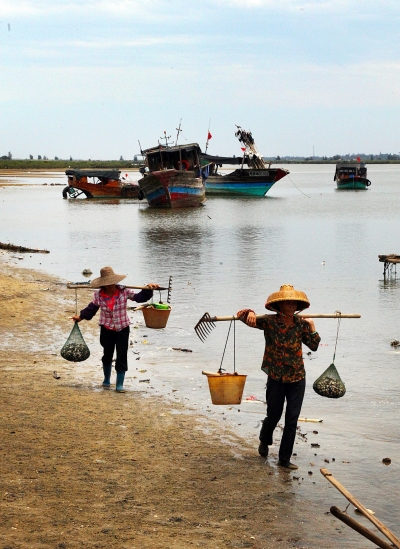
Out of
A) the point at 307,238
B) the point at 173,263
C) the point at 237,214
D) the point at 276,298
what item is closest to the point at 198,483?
the point at 276,298

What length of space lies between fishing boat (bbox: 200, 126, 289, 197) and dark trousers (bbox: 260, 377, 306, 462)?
155ft

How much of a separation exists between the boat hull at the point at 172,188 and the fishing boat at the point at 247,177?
8915mm

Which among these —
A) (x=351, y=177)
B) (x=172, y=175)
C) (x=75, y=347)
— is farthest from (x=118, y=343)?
(x=351, y=177)

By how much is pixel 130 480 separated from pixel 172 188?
3732 cm

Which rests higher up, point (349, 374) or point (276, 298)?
point (276, 298)

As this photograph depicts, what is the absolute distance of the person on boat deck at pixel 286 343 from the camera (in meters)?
5.95

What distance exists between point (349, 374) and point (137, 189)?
4709 cm

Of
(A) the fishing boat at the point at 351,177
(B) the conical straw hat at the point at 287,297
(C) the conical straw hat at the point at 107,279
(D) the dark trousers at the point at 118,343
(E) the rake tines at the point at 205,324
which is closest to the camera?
(B) the conical straw hat at the point at 287,297

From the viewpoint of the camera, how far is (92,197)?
58.1 m

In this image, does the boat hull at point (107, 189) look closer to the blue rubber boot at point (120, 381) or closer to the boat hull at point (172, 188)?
the boat hull at point (172, 188)

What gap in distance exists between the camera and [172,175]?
41594 millimetres

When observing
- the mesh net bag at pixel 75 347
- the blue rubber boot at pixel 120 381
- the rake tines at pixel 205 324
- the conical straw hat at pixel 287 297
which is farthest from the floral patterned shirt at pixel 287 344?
the mesh net bag at pixel 75 347

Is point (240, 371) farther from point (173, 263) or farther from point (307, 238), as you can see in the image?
point (307, 238)

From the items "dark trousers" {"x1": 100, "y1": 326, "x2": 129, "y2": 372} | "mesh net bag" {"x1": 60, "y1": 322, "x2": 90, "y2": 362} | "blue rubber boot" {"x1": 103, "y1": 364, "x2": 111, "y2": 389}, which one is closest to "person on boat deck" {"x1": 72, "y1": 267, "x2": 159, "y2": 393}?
"dark trousers" {"x1": 100, "y1": 326, "x2": 129, "y2": 372}
